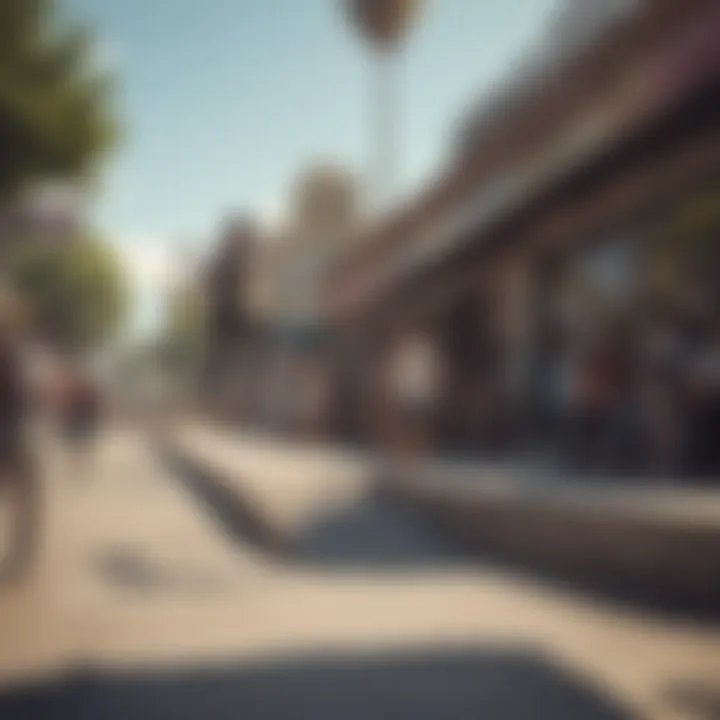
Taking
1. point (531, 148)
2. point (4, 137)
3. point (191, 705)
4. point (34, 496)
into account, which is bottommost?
point (191, 705)

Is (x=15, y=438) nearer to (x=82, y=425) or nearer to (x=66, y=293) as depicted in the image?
(x=66, y=293)

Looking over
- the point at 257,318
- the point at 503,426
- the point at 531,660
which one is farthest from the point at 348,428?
the point at 531,660

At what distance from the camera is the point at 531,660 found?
475cm

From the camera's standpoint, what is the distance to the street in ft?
13.5

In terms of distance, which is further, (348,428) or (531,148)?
(348,428)

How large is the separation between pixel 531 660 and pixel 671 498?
10.6 feet

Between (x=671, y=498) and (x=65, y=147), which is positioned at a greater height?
(x=65, y=147)

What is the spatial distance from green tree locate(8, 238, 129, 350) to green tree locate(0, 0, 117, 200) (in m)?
0.67

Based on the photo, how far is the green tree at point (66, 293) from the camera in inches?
231

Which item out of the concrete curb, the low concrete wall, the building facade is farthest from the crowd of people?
the concrete curb

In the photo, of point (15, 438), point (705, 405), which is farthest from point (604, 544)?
point (705, 405)

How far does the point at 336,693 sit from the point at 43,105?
589 cm

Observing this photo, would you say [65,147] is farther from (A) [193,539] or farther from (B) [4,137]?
(A) [193,539]

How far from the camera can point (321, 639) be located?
16.7 ft
